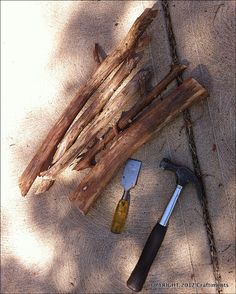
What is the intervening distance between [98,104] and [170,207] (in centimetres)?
93

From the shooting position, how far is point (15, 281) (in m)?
3.32

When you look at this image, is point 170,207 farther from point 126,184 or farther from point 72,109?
point 72,109

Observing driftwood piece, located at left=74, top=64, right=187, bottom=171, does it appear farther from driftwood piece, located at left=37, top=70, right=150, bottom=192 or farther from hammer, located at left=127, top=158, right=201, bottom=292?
hammer, located at left=127, top=158, right=201, bottom=292

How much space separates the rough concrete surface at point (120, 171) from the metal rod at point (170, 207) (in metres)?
0.11

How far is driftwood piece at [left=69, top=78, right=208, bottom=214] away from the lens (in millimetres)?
2910

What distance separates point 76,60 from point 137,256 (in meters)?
1.63

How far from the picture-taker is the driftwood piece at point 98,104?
303cm

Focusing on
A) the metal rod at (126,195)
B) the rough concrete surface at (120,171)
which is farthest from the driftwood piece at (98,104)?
the metal rod at (126,195)

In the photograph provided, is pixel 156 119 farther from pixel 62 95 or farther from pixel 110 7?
pixel 110 7

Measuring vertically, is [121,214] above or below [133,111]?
below

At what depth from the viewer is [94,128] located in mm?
2994

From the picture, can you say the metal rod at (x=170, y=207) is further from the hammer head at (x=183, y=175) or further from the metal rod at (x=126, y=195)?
the metal rod at (x=126, y=195)

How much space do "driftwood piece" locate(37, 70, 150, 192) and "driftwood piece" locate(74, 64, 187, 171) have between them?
0.07 metres

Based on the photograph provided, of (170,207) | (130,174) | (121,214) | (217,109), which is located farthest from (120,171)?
(217,109)
